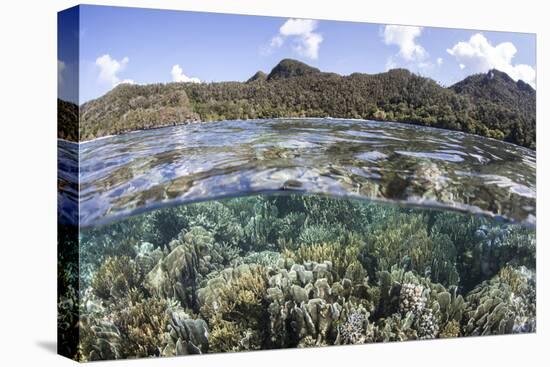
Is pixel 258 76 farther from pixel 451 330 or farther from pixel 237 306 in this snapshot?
pixel 451 330

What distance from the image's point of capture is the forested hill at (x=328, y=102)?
10.0 meters

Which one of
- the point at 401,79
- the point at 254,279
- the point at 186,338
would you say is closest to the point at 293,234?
the point at 254,279

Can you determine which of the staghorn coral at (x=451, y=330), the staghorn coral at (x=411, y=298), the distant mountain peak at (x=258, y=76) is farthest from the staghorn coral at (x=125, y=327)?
the staghorn coral at (x=451, y=330)

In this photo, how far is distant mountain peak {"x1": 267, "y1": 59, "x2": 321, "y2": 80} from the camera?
10664 millimetres

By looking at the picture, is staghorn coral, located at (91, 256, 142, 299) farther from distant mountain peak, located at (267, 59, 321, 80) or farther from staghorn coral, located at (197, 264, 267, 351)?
distant mountain peak, located at (267, 59, 321, 80)

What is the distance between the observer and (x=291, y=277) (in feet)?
34.1

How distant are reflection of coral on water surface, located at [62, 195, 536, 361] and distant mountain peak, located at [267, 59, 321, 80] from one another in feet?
4.49

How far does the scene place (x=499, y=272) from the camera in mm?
11594

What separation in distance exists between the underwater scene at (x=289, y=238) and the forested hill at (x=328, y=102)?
0.15 m

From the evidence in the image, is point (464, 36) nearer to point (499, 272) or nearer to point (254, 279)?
point (499, 272)

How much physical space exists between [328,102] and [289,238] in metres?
1.63

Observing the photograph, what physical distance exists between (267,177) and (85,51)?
7.53 feet

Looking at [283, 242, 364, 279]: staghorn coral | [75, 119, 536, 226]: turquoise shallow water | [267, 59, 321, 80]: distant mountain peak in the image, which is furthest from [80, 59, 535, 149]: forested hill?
[283, 242, 364, 279]: staghorn coral

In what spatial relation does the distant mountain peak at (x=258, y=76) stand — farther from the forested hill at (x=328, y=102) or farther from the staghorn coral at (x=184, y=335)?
the staghorn coral at (x=184, y=335)
